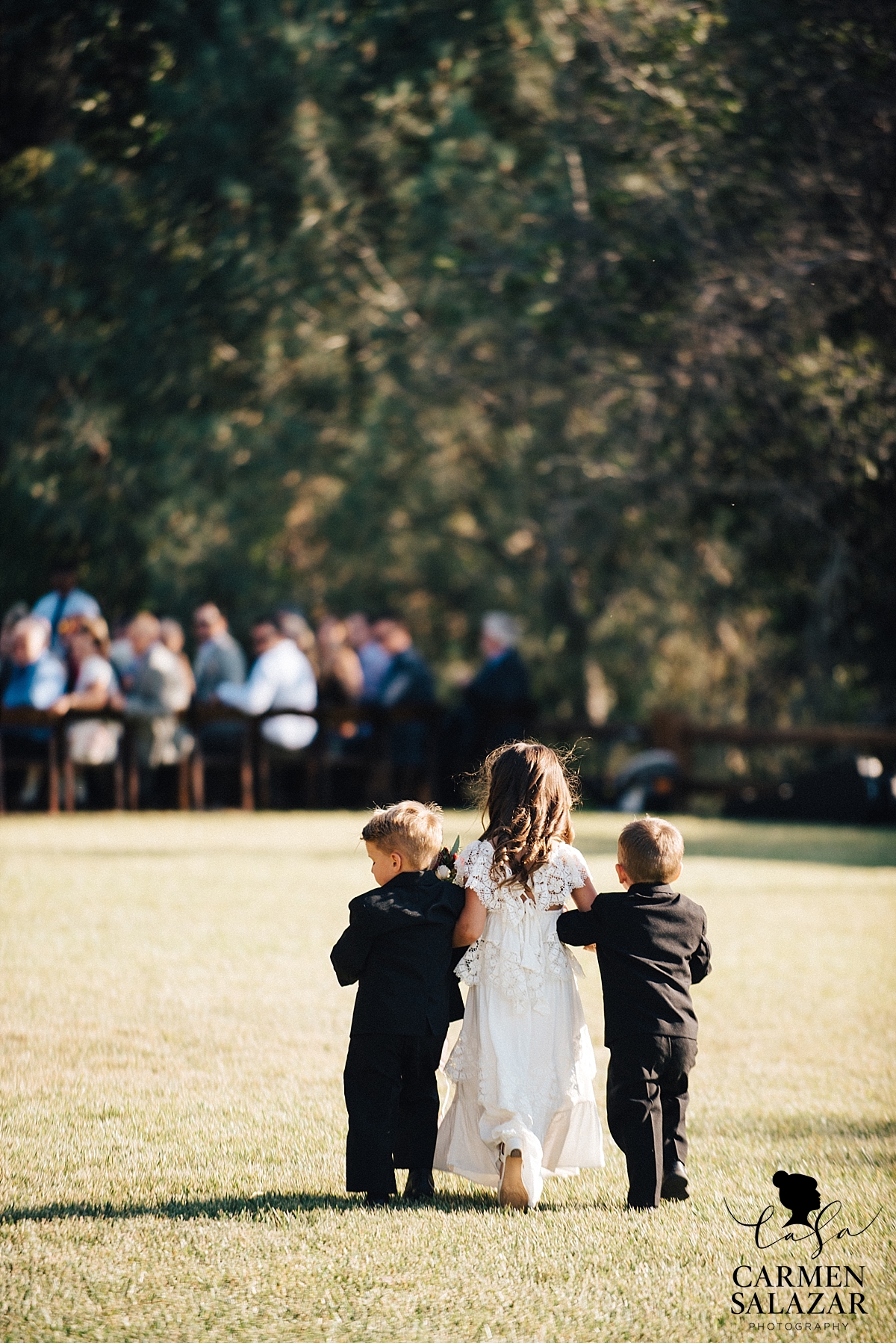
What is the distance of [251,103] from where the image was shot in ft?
50.3

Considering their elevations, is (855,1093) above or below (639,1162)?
below

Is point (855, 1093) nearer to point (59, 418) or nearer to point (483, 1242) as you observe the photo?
point (483, 1242)

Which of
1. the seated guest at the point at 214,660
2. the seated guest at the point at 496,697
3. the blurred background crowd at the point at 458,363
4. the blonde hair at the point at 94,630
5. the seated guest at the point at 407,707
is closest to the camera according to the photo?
the blurred background crowd at the point at 458,363

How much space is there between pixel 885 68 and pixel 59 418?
10.9m

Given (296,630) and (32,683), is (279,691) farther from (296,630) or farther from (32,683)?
(32,683)

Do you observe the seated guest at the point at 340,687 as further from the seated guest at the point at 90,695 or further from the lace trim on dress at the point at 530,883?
the lace trim on dress at the point at 530,883

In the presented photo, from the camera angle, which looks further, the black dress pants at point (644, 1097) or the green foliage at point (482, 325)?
the green foliage at point (482, 325)

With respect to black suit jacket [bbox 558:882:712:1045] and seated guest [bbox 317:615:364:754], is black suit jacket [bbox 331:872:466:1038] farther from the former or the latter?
seated guest [bbox 317:615:364:754]

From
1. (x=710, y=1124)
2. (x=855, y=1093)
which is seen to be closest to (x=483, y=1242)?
(x=710, y=1124)

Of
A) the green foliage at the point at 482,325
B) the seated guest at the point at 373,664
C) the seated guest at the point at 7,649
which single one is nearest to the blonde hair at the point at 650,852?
the green foliage at the point at 482,325

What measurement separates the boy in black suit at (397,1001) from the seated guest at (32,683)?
949cm

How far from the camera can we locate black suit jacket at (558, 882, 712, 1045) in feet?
14.4

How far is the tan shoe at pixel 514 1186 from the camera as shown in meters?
4.36

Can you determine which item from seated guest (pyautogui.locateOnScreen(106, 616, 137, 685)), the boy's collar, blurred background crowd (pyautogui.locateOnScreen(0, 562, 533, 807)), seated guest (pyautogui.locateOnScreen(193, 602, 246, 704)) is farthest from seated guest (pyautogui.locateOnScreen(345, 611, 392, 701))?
the boy's collar
